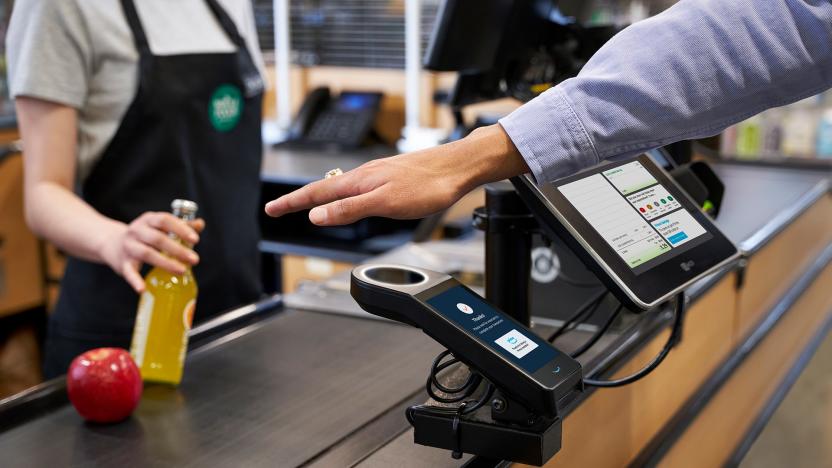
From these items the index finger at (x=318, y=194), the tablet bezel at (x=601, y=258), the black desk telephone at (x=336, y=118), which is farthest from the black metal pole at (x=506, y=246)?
the black desk telephone at (x=336, y=118)

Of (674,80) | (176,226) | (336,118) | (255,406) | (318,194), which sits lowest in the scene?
(255,406)

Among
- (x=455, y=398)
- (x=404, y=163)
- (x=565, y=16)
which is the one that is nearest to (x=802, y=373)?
(x=565, y=16)

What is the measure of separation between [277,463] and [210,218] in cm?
93

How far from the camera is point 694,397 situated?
6.00 feet

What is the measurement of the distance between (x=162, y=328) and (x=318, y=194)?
1.82 ft

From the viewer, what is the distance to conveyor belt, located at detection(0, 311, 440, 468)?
3.77ft

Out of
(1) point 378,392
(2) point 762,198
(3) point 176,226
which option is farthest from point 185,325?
(2) point 762,198

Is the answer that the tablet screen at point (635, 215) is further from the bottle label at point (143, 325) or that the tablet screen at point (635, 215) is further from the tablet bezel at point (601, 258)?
the bottle label at point (143, 325)

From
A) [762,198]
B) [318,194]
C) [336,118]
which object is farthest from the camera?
[336,118]

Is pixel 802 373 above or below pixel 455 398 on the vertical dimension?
below

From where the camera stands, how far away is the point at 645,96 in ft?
3.18

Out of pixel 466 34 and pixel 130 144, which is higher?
pixel 466 34

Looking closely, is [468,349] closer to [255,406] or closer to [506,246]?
[506,246]

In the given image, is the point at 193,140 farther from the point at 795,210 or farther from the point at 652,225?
the point at 795,210
